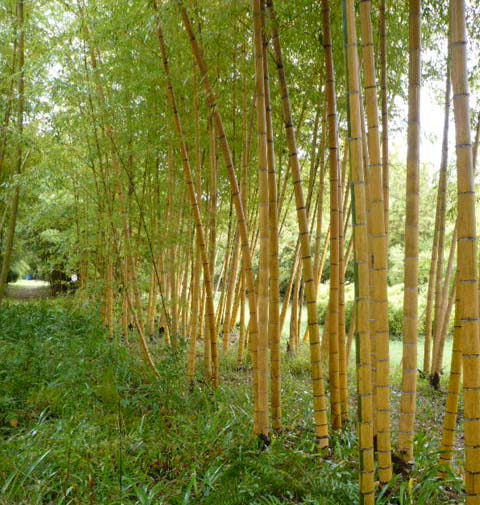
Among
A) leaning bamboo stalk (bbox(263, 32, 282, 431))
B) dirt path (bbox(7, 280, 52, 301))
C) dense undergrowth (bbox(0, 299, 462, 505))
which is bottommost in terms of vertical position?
dense undergrowth (bbox(0, 299, 462, 505))

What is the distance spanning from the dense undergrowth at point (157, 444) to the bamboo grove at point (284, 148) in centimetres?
15

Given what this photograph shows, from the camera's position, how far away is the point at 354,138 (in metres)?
1.83

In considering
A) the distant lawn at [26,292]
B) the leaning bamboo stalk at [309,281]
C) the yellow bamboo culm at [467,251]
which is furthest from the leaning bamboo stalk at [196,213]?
the distant lawn at [26,292]

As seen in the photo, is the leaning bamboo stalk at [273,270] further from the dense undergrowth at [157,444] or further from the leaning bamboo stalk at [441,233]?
the leaning bamboo stalk at [441,233]

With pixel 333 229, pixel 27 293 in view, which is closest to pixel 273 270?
pixel 333 229

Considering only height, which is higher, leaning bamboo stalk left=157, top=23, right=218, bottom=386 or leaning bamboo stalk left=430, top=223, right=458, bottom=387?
leaning bamboo stalk left=157, top=23, right=218, bottom=386

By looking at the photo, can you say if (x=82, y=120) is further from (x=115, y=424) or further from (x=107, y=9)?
(x=115, y=424)

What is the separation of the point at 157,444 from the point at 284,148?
3.04 m

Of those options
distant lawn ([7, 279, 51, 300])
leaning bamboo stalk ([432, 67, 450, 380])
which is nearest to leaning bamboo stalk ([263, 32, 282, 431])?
leaning bamboo stalk ([432, 67, 450, 380])

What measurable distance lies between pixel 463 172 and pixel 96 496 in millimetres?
1988

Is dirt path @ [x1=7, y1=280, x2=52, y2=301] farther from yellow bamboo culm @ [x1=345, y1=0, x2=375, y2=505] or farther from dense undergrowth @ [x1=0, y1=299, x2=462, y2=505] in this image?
yellow bamboo culm @ [x1=345, y1=0, x2=375, y2=505]

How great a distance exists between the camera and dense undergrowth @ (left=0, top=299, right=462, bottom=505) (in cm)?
218

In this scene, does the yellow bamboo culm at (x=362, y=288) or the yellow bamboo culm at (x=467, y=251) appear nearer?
the yellow bamboo culm at (x=467, y=251)

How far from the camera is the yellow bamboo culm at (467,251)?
1.63 metres
